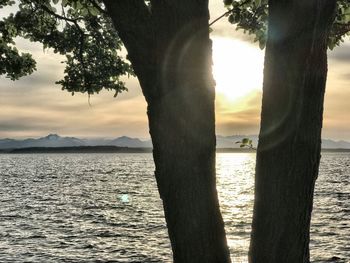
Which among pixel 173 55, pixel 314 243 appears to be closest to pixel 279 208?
pixel 173 55

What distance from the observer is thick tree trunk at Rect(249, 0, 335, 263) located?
12.8 ft

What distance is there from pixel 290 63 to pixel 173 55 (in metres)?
1.01

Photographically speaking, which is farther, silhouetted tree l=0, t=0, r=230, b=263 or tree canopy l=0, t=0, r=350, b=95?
tree canopy l=0, t=0, r=350, b=95

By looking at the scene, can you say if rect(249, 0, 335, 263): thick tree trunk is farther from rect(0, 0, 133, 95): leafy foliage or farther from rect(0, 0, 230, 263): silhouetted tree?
rect(0, 0, 133, 95): leafy foliage

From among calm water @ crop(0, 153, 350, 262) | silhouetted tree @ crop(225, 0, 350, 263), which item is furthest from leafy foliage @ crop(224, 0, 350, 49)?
calm water @ crop(0, 153, 350, 262)

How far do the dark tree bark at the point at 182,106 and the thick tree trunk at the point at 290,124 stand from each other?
483mm

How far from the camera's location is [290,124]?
397 centimetres

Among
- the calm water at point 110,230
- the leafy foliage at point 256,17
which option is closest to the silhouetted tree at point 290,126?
the leafy foliage at point 256,17

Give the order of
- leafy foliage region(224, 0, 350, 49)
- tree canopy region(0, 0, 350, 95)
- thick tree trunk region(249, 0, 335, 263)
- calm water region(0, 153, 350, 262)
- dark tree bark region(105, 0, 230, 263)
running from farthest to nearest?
calm water region(0, 153, 350, 262), tree canopy region(0, 0, 350, 95), leafy foliage region(224, 0, 350, 49), dark tree bark region(105, 0, 230, 263), thick tree trunk region(249, 0, 335, 263)

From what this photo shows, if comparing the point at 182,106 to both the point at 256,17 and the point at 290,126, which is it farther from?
the point at 256,17

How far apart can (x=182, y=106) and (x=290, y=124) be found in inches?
36.8

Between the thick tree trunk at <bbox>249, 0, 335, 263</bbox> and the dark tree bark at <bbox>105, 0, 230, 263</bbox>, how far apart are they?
48 centimetres

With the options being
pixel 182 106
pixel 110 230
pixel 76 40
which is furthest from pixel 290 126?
pixel 110 230

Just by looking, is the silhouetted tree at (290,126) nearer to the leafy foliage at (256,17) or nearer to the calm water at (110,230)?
the leafy foliage at (256,17)
